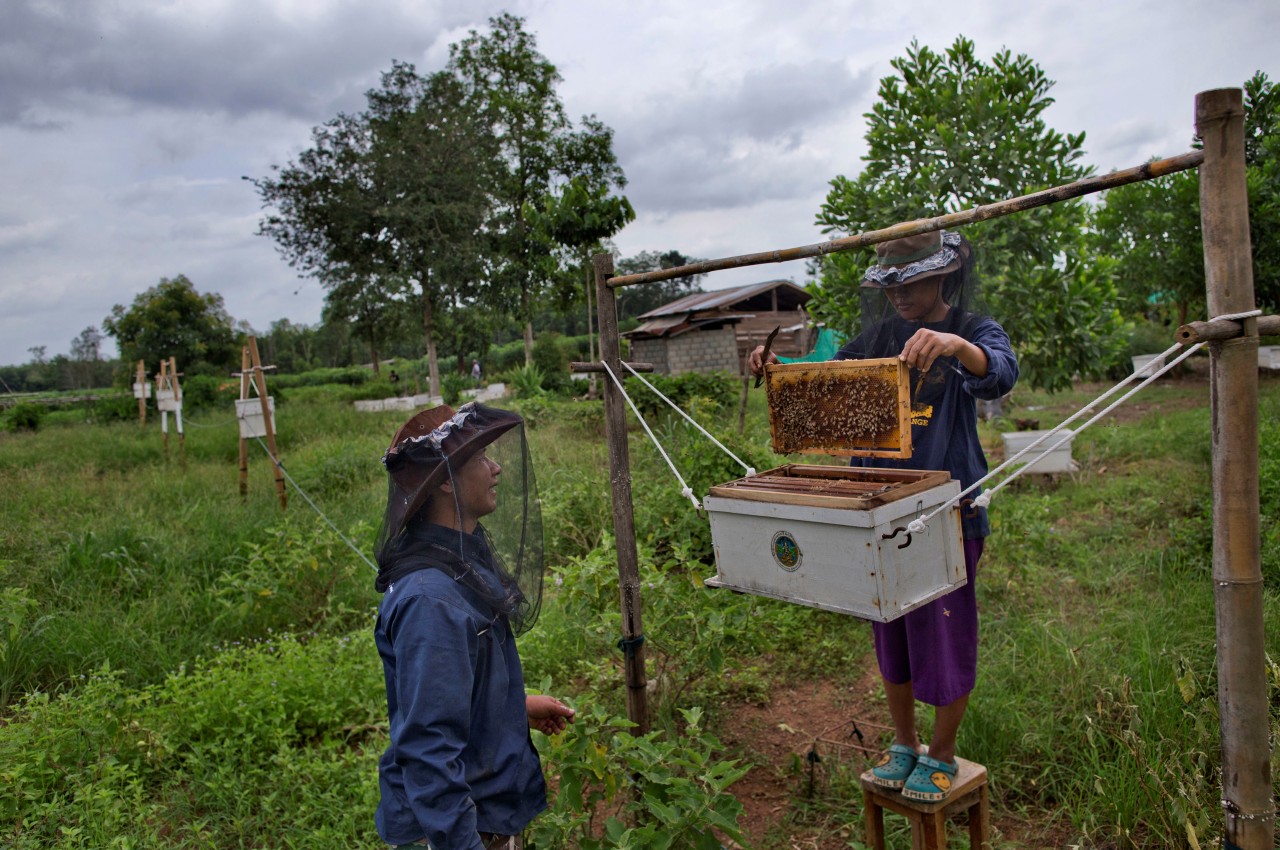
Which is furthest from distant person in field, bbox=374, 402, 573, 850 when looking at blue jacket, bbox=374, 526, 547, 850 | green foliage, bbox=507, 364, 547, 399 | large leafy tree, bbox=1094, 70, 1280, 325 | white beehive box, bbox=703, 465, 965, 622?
green foliage, bbox=507, 364, 547, 399

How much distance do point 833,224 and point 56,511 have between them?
8.12 m

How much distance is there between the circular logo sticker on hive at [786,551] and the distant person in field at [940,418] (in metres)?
0.52

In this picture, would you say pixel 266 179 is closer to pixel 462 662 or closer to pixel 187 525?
pixel 187 525

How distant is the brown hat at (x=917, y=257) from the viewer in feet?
7.39

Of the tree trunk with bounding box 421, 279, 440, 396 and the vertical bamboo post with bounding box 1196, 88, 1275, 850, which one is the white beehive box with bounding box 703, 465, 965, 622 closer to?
the vertical bamboo post with bounding box 1196, 88, 1275, 850

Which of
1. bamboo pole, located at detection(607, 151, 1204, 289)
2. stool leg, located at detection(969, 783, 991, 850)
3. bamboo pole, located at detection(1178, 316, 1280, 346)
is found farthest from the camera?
stool leg, located at detection(969, 783, 991, 850)

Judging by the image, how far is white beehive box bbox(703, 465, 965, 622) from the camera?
1.87 m

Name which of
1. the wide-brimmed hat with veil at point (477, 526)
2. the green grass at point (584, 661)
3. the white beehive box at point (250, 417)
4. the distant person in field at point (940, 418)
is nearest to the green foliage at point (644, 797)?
the green grass at point (584, 661)

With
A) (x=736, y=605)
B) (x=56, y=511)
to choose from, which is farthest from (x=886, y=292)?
(x=56, y=511)

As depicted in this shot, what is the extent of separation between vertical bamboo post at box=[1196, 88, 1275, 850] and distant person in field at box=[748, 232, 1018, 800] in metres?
0.55

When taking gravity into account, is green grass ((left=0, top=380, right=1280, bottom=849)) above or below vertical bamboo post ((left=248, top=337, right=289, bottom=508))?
below

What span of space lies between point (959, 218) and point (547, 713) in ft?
5.63

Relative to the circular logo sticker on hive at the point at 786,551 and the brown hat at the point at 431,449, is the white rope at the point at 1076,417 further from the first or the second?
the brown hat at the point at 431,449

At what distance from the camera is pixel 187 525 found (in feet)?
23.3
